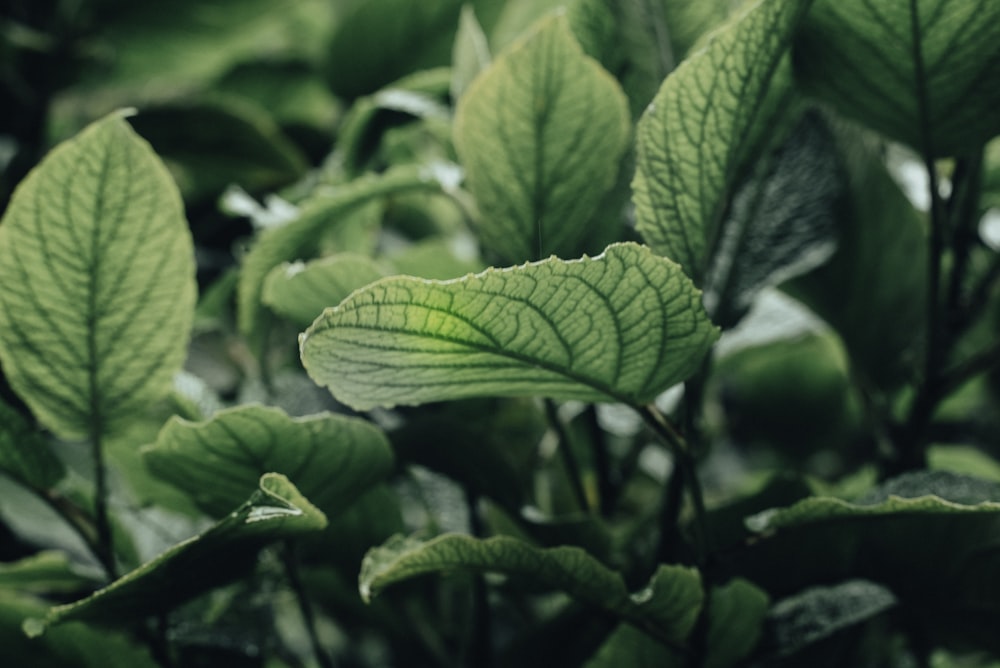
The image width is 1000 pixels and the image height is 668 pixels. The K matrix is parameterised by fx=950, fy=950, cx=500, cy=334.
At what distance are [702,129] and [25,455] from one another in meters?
0.38

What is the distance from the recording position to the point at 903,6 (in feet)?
1.48

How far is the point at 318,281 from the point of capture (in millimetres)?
500

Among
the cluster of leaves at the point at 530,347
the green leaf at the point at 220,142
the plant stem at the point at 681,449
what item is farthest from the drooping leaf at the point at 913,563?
the green leaf at the point at 220,142

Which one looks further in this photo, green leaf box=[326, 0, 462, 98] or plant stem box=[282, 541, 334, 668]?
green leaf box=[326, 0, 462, 98]

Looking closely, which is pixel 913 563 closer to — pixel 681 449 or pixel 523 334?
pixel 681 449

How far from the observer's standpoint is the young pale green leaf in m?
0.46

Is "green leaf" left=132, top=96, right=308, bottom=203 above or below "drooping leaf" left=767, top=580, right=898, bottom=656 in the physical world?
above

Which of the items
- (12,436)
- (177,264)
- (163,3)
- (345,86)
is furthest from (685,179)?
(163,3)

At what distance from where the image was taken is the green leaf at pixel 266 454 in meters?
0.45

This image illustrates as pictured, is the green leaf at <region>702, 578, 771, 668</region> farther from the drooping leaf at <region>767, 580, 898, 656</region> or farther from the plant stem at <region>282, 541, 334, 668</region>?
the plant stem at <region>282, 541, 334, 668</region>

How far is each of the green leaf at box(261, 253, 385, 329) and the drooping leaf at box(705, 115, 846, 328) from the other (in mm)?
223

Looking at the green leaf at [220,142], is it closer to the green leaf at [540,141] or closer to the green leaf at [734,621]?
the green leaf at [540,141]

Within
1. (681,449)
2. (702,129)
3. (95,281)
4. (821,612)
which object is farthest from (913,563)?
(95,281)

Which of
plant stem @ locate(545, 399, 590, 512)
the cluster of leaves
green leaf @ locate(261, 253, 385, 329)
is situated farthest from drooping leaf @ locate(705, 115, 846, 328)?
green leaf @ locate(261, 253, 385, 329)
